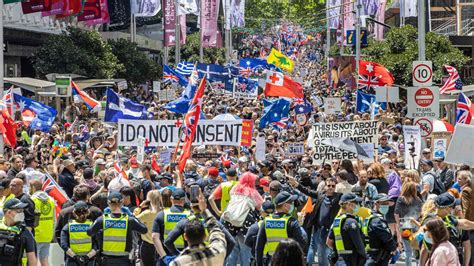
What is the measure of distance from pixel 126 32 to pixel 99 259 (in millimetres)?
68843

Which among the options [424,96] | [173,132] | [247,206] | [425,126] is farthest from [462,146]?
[425,126]

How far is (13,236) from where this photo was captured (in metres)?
10.2

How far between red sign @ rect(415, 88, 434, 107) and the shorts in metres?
9.03

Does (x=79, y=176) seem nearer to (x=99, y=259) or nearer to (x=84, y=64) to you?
(x=99, y=259)

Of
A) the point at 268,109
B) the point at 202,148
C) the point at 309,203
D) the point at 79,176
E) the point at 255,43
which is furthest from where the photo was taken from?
the point at 255,43

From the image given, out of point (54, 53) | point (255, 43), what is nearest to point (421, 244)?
point (54, 53)

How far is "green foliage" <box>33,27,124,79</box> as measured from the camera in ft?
149

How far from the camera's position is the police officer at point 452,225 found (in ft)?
33.6

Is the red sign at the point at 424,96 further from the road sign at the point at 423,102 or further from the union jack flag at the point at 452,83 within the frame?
the union jack flag at the point at 452,83

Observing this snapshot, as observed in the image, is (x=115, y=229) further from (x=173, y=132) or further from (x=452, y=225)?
(x=173, y=132)

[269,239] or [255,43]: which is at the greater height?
[255,43]

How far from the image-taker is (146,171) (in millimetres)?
14773

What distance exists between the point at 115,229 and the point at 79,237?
47 centimetres

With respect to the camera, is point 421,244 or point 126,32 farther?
point 126,32
